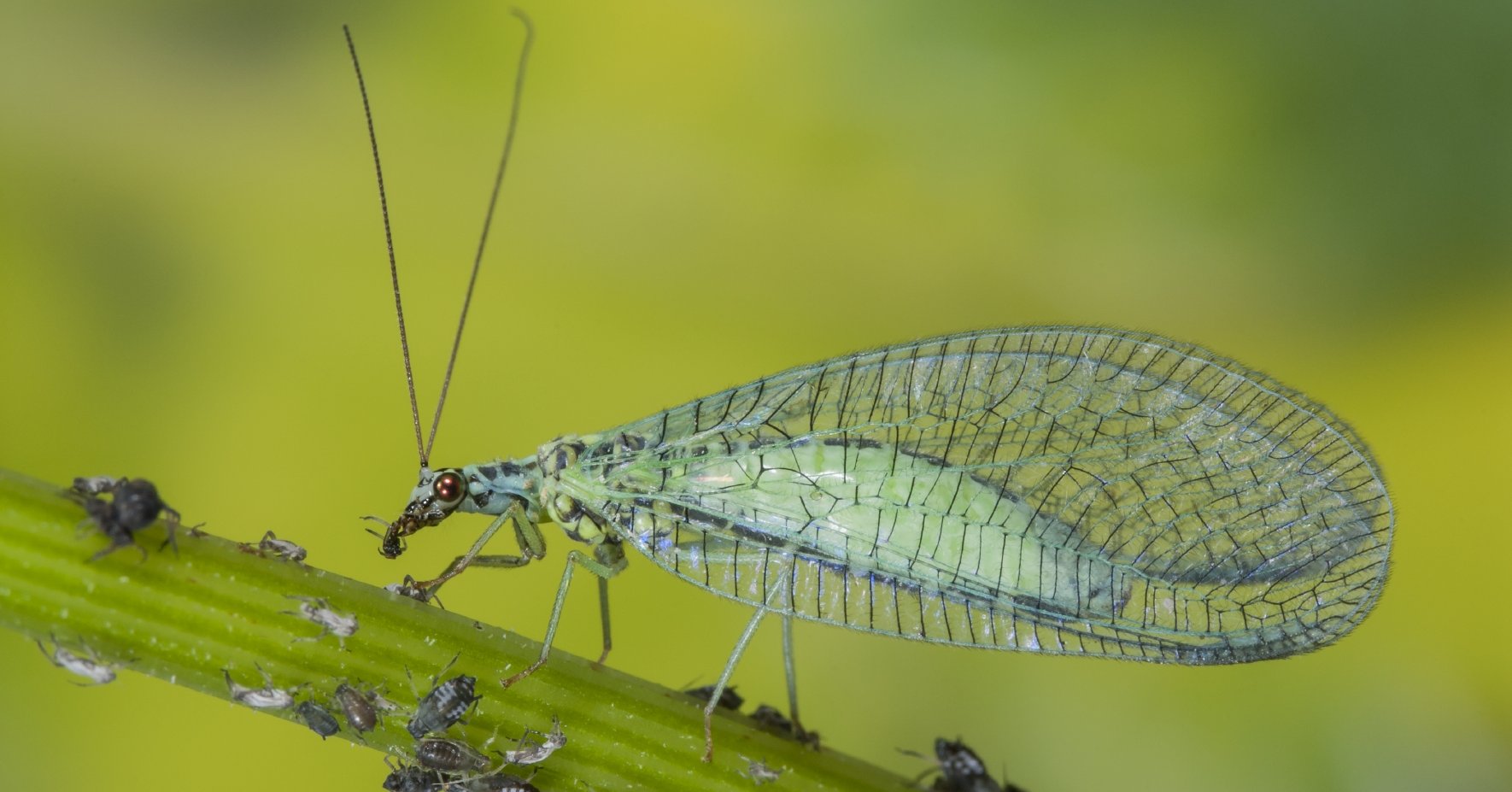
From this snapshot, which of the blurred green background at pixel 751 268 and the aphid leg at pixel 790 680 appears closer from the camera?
the aphid leg at pixel 790 680

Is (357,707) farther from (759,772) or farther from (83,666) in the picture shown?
(759,772)

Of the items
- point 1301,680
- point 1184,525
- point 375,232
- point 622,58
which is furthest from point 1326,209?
point 375,232

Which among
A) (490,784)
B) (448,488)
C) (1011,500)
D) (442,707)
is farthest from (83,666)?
(1011,500)

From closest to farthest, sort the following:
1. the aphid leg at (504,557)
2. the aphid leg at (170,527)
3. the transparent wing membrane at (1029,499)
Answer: the aphid leg at (170,527), the transparent wing membrane at (1029,499), the aphid leg at (504,557)

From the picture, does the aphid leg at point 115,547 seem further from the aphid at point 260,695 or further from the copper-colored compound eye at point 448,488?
the copper-colored compound eye at point 448,488

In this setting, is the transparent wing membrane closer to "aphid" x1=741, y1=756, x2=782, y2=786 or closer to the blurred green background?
"aphid" x1=741, y1=756, x2=782, y2=786

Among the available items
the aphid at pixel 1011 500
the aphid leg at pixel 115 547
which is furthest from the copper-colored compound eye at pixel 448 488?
the aphid leg at pixel 115 547

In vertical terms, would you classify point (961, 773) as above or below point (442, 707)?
above
